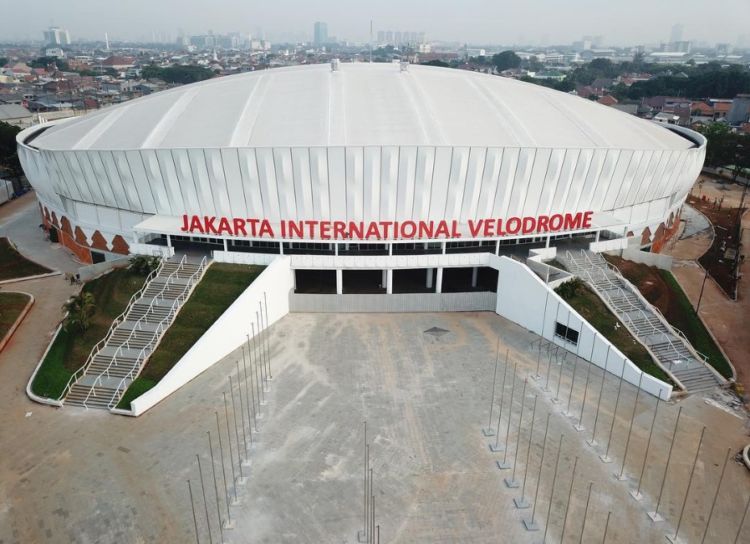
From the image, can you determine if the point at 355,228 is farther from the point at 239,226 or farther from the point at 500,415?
the point at 500,415

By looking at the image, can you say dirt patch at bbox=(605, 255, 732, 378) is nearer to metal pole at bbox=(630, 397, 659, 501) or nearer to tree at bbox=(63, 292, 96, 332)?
metal pole at bbox=(630, 397, 659, 501)

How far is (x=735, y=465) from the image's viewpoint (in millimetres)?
24062

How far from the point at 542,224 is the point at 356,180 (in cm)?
1417

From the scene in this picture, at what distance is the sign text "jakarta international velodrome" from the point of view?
37.3 m

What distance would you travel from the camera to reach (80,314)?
32.6 meters

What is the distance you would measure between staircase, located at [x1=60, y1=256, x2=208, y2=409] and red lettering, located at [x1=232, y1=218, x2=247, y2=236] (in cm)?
314

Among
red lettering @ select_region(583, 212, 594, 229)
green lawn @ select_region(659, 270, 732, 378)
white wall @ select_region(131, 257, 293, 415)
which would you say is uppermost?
red lettering @ select_region(583, 212, 594, 229)

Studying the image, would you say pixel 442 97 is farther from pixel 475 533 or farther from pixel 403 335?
pixel 475 533

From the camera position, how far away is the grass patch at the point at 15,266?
143 ft

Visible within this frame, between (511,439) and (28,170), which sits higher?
(28,170)

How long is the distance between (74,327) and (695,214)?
6586cm

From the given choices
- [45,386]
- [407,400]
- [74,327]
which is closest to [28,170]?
[74,327]

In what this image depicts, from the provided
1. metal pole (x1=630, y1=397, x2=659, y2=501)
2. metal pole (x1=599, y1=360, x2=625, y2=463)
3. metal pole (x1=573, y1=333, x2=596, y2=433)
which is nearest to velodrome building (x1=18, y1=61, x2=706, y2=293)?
metal pole (x1=573, y1=333, x2=596, y2=433)

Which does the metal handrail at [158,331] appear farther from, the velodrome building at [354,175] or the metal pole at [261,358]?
the metal pole at [261,358]
